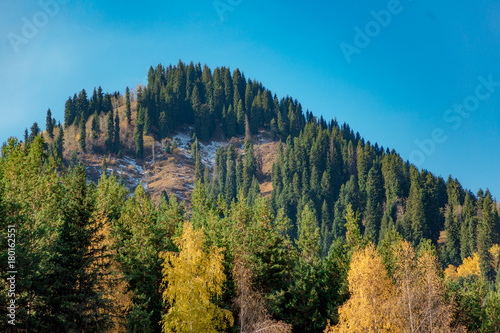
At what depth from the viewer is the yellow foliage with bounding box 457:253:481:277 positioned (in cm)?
11060

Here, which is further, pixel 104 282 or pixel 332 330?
pixel 332 330

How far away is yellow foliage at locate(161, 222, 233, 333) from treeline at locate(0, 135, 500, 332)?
0.29ft

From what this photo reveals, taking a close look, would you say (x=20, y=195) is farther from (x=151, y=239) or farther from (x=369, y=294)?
(x=369, y=294)

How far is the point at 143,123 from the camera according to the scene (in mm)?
191000

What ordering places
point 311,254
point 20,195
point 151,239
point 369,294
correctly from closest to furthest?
1. point 20,195
2. point 369,294
3. point 151,239
4. point 311,254

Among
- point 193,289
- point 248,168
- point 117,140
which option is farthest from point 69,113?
point 193,289

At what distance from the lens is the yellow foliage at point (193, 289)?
102ft

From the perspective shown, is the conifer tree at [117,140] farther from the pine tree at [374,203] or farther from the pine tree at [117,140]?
the pine tree at [374,203]

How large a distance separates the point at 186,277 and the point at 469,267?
10278 centimetres

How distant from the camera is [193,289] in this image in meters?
31.9

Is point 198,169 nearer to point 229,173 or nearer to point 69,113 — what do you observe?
Answer: point 229,173

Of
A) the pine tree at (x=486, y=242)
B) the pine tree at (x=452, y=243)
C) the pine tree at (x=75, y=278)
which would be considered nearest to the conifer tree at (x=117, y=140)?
the pine tree at (x=452, y=243)

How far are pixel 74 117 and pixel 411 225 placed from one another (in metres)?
142

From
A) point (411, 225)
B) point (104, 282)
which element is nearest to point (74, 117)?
point (411, 225)
